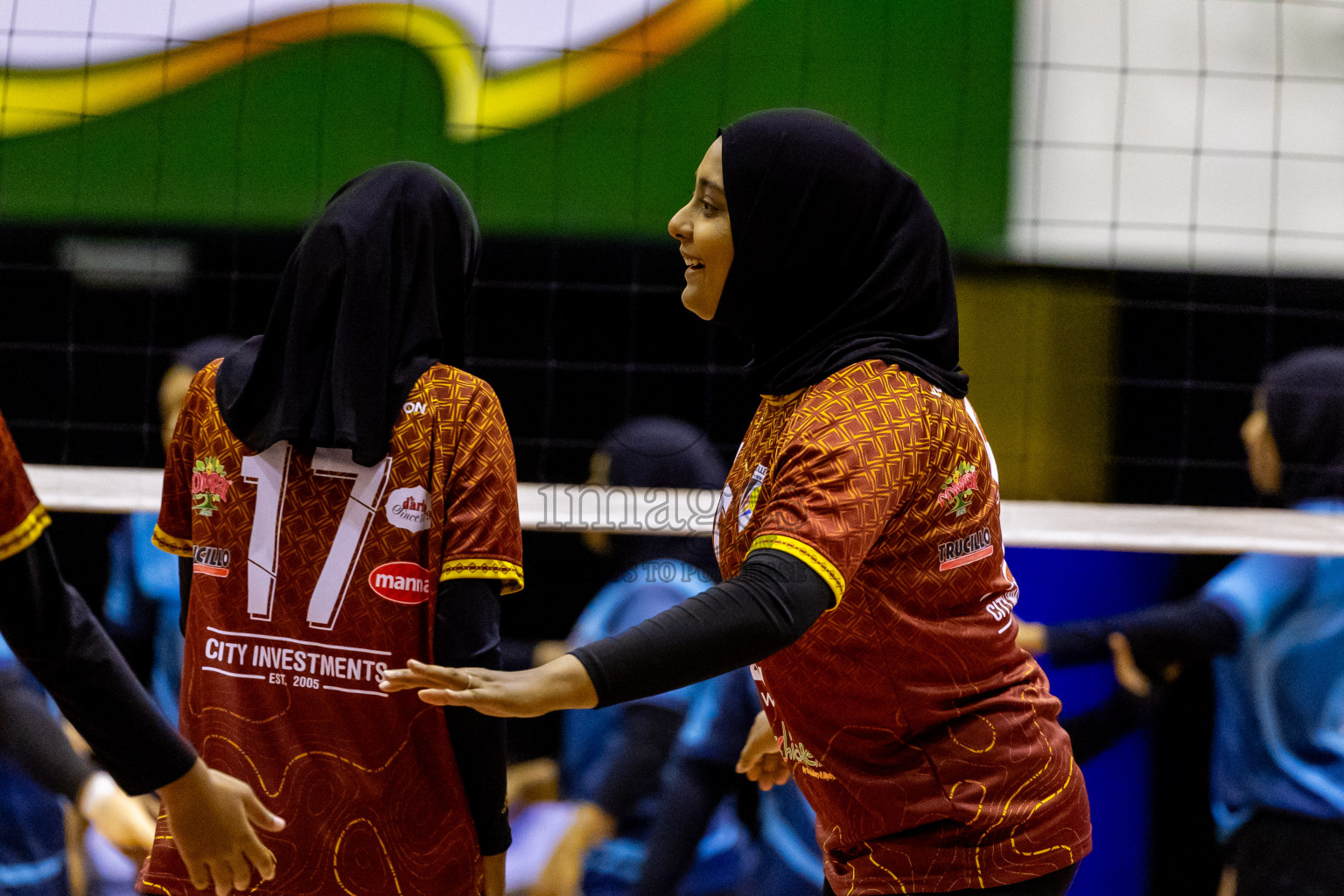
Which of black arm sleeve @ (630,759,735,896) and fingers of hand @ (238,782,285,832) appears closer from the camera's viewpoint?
fingers of hand @ (238,782,285,832)

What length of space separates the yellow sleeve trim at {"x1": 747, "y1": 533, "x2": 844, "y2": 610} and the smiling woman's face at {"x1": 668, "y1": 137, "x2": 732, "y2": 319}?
20.1 inches

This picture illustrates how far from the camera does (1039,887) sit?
5.28ft

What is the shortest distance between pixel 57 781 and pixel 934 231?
2.72m

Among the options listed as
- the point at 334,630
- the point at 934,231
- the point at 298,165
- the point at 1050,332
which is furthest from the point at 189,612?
the point at 1050,332

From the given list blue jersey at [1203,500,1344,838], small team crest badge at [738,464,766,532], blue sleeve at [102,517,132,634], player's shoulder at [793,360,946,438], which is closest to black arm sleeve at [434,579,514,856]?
small team crest badge at [738,464,766,532]

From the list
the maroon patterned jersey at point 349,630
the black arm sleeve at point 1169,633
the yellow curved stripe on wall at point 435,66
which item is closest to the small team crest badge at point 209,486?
the maroon patterned jersey at point 349,630

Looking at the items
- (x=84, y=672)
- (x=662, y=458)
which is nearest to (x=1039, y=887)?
(x=84, y=672)

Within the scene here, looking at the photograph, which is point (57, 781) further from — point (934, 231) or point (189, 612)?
point (934, 231)

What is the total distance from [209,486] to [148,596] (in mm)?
1515

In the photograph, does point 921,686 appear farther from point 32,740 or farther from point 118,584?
point 32,740

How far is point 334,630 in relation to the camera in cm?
183

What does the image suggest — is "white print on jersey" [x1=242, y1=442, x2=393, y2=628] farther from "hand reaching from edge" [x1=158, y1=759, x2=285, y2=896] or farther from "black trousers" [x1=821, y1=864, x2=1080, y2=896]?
"black trousers" [x1=821, y1=864, x2=1080, y2=896]

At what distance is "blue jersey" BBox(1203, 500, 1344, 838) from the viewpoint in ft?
10.3

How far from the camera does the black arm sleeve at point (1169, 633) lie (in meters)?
3.15
